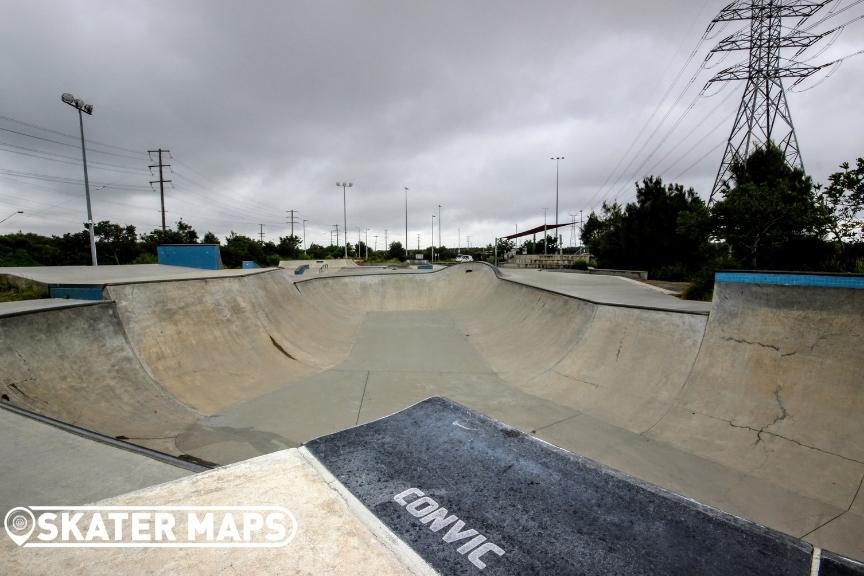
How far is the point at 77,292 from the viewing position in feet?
29.4

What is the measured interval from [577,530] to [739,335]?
24.8 feet

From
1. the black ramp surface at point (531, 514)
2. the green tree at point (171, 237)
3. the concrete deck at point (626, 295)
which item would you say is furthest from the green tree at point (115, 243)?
the black ramp surface at point (531, 514)

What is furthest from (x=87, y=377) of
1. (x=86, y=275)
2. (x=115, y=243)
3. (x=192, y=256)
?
(x=115, y=243)

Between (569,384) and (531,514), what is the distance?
7.69 meters

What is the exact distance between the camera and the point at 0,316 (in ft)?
20.9

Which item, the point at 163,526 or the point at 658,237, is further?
the point at 658,237

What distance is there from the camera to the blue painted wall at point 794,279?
20.4 feet

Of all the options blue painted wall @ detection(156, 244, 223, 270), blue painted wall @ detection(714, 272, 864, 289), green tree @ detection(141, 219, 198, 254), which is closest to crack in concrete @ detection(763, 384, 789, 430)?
blue painted wall @ detection(714, 272, 864, 289)

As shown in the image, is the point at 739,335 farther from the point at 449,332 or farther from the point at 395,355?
the point at 449,332

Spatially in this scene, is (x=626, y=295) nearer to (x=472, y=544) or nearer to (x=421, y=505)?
(x=421, y=505)

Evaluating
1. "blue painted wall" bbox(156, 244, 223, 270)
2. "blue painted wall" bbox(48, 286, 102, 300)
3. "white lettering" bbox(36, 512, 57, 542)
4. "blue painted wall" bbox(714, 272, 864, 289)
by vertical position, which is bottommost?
"white lettering" bbox(36, 512, 57, 542)

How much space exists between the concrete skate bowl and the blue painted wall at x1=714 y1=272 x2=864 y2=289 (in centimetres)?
11

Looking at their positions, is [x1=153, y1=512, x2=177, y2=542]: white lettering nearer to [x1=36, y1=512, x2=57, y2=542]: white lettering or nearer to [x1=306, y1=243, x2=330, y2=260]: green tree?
[x1=36, y1=512, x2=57, y2=542]: white lettering

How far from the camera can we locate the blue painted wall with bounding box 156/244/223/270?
20609mm
